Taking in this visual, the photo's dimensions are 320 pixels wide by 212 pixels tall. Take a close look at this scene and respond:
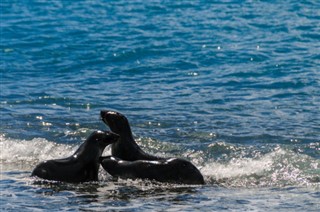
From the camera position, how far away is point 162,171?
11664 mm

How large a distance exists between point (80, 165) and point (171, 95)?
580 cm

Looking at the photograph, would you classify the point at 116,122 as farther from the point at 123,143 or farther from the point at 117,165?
the point at 117,165

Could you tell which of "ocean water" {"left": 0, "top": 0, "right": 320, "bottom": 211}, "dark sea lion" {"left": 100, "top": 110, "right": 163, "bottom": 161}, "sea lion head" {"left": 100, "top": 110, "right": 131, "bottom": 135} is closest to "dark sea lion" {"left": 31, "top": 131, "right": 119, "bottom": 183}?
"ocean water" {"left": 0, "top": 0, "right": 320, "bottom": 211}

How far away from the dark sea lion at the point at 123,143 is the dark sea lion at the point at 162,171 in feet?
1.08

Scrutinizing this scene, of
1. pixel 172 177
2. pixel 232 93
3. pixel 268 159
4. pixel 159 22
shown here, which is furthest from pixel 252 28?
pixel 172 177

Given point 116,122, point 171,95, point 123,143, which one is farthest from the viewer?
point 171,95

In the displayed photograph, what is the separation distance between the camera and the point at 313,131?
47.6 feet

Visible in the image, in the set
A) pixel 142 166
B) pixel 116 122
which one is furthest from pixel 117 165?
pixel 116 122

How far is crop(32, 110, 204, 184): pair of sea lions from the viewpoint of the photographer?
11.7 meters

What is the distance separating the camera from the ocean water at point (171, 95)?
37.2ft

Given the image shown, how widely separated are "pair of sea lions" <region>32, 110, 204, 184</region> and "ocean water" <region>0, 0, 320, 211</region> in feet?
0.44

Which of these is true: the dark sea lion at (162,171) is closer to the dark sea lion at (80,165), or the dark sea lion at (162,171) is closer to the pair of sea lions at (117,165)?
the pair of sea lions at (117,165)

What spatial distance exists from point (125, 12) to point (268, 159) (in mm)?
14380

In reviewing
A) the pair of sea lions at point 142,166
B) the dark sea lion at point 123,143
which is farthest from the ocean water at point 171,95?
the dark sea lion at point 123,143
